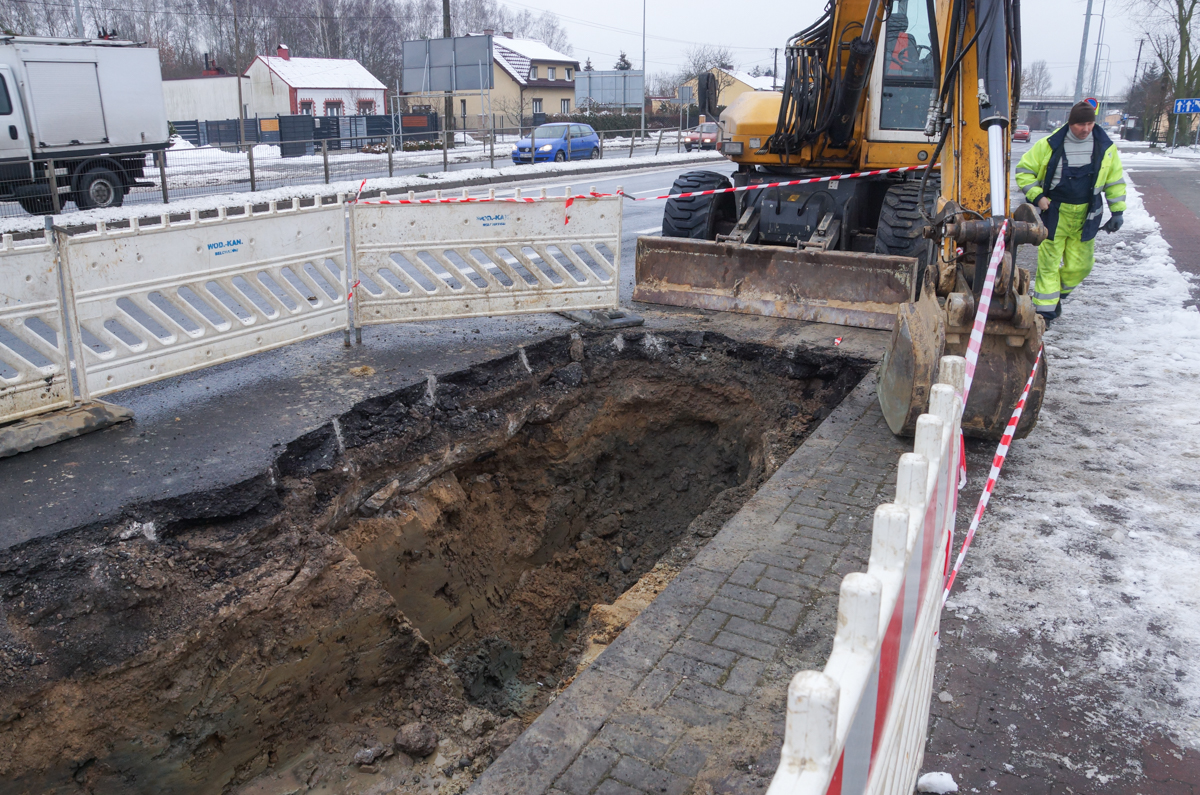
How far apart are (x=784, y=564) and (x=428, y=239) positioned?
4.54m

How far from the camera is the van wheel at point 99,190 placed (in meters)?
16.7

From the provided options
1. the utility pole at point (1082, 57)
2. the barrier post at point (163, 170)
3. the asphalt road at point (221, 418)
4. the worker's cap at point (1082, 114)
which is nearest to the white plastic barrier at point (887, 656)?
the asphalt road at point (221, 418)

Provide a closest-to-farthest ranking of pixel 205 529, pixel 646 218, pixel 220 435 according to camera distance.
→ pixel 205 529 → pixel 220 435 → pixel 646 218

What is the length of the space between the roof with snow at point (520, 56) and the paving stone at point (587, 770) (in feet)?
214

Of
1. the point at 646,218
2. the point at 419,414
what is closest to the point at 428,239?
the point at 419,414

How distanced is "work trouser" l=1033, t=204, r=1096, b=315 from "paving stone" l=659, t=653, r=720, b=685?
6384 millimetres

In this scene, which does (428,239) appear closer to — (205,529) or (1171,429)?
(205,529)

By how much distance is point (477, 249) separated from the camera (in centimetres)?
777

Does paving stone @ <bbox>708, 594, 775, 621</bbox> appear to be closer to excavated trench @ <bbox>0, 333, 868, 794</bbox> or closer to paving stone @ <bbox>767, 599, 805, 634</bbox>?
paving stone @ <bbox>767, 599, 805, 634</bbox>

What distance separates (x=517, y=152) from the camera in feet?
95.0

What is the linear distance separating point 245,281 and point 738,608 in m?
4.87

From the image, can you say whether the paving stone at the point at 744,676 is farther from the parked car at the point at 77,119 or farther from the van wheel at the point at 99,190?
the van wheel at the point at 99,190

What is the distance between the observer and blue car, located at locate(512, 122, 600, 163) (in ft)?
95.9

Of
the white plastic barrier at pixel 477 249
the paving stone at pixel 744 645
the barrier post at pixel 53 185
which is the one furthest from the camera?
the barrier post at pixel 53 185
